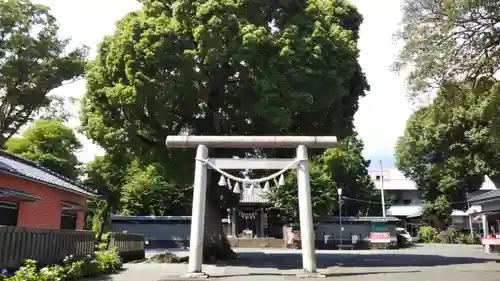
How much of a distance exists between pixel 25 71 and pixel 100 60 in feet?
46.4

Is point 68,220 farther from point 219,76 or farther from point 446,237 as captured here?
point 446,237

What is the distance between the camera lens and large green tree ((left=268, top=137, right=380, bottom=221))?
35.4 m

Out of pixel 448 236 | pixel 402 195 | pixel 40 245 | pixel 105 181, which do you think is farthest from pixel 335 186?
pixel 40 245

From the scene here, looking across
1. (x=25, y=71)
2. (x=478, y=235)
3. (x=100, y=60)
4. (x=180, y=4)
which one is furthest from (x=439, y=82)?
(x=478, y=235)

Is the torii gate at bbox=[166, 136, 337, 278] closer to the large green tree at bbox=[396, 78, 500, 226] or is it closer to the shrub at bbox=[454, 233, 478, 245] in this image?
the large green tree at bbox=[396, 78, 500, 226]

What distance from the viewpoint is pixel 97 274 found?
12.9 meters

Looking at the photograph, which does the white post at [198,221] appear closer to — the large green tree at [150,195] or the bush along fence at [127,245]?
the bush along fence at [127,245]

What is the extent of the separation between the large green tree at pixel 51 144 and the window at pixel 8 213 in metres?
15.6

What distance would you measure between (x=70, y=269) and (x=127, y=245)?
24.7 feet

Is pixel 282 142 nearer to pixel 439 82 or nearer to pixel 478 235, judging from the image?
pixel 439 82

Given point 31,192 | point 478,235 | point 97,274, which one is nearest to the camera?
point 97,274

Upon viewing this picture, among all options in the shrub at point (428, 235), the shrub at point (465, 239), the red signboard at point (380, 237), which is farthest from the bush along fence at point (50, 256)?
the shrub at point (428, 235)

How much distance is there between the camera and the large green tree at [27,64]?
2845 centimetres

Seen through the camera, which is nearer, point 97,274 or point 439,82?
point 439,82
